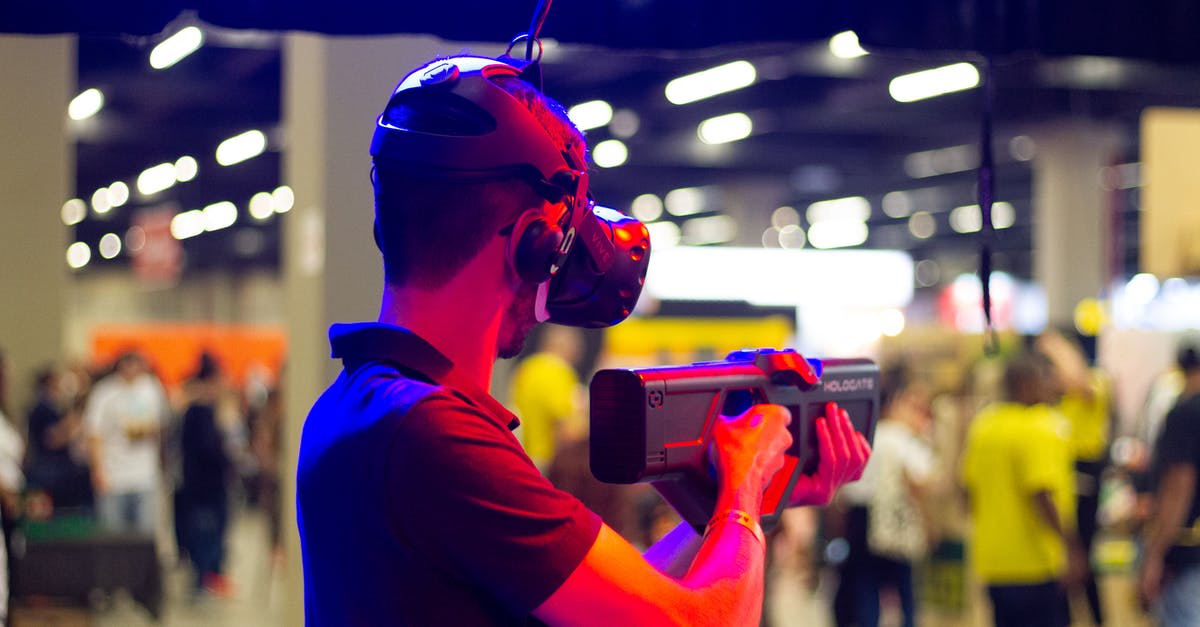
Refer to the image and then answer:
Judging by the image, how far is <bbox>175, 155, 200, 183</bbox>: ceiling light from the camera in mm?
17000

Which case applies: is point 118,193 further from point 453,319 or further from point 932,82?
point 453,319

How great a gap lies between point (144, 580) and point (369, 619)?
6537 mm

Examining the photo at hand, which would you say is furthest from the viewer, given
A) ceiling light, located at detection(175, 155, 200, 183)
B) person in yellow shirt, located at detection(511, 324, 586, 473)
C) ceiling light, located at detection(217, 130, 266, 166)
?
ceiling light, located at detection(175, 155, 200, 183)

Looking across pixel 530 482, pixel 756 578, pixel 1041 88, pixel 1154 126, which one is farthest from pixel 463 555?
pixel 1041 88

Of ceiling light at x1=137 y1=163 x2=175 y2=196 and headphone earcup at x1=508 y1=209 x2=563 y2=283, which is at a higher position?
ceiling light at x1=137 y1=163 x2=175 y2=196

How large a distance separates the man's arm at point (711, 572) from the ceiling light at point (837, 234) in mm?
24490

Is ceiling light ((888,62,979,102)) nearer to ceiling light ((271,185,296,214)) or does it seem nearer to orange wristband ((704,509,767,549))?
ceiling light ((271,185,296,214))

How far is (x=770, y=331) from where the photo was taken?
11289 mm

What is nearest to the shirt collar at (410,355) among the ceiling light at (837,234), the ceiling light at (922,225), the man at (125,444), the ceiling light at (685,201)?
the man at (125,444)

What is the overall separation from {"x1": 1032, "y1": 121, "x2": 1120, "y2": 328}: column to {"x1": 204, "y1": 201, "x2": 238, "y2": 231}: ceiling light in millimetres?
13546

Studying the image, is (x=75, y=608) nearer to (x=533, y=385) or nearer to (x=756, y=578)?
(x=533, y=385)

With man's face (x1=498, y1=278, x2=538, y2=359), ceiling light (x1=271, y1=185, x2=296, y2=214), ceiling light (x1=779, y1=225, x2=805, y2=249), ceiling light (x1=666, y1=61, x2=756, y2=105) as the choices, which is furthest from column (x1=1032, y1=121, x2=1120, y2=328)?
man's face (x1=498, y1=278, x2=538, y2=359)

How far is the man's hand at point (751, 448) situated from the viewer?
1.21 m

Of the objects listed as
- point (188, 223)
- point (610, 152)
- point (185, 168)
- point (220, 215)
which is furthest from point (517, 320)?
point (188, 223)
